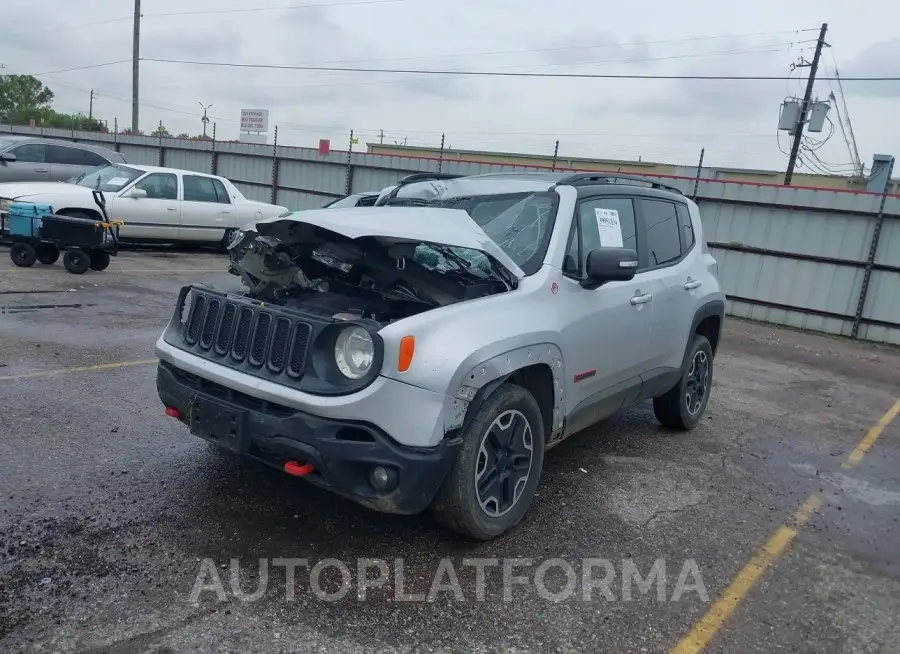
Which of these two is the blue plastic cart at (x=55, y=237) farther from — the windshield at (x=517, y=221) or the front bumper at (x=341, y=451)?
the front bumper at (x=341, y=451)

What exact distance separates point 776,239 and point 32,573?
1182 centimetres

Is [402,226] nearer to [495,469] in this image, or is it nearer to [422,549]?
[495,469]

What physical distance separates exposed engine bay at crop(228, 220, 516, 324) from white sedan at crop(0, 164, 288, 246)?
29.2 feet

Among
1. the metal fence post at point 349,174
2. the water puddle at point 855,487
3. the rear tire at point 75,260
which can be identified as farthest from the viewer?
the metal fence post at point 349,174

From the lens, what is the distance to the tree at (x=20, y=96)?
7306 cm

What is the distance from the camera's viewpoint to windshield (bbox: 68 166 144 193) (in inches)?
503

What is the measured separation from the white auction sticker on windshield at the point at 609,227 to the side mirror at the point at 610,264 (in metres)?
0.44

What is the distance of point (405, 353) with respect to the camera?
10.4ft

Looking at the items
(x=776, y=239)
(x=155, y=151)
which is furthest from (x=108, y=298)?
(x=155, y=151)

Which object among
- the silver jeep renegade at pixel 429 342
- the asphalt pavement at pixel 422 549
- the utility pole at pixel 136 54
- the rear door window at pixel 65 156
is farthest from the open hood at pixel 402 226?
the utility pole at pixel 136 54

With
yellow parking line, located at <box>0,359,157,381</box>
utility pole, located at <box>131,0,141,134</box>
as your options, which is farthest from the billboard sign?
yellow parking line, located at <box>0,359,157,381</box>

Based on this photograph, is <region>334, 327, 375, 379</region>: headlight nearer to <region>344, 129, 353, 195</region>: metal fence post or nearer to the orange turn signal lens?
the orange turn signal lens

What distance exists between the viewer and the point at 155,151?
23422 mm

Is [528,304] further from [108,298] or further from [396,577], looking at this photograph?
[108,298]
